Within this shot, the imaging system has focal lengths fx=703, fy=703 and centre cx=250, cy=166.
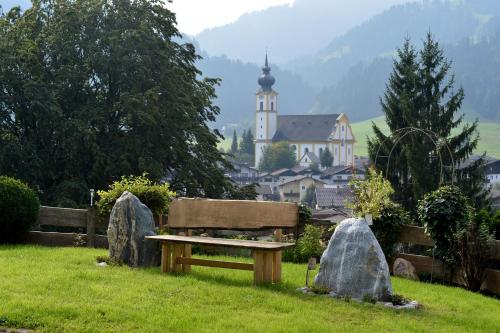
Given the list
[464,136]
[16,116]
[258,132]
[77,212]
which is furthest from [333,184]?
[77,212]

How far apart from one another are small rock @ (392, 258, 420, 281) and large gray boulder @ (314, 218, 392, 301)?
3.15 m

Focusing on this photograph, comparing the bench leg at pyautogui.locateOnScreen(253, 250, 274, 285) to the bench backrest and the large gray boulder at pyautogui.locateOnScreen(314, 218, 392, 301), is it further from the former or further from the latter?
the bench backrest

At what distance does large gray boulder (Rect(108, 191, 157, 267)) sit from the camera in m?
10.8

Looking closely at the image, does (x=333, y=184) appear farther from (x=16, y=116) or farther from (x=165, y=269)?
(x=165, y=269)

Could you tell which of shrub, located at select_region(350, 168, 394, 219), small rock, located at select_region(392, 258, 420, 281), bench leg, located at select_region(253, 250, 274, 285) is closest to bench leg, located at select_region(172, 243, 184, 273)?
bench leg, located at select_region(253, 250, 274, 285)

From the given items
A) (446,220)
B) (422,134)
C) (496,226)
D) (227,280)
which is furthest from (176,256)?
(422,134)

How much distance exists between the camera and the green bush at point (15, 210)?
1323 centimetres

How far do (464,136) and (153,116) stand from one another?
15.9m

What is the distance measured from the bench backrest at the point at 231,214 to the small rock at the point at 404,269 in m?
1.99

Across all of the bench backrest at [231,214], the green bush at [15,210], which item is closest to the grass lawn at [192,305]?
the bench backrest at [231,214]

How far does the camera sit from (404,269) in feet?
39.7

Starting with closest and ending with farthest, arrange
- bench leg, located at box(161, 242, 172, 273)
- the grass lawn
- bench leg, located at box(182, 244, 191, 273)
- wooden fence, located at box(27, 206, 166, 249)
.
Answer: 1. the grass lawn
2. bench leg, located at box(161, 242, 172, 273)
3. bench leg, located at box(182, 244, 191, 273)
4. wooden fence, located at box(27, 206, 166, 249)

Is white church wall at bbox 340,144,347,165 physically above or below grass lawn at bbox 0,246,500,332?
above

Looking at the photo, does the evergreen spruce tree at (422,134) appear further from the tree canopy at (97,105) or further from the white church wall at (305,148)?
the white church wall at (305,148)
